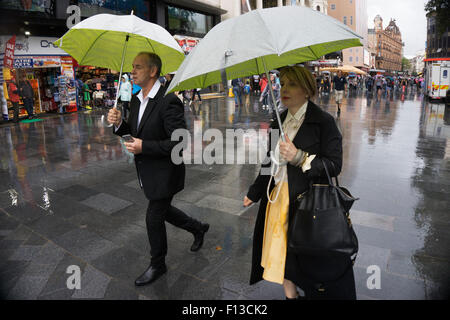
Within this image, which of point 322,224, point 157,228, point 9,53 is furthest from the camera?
point 9,53

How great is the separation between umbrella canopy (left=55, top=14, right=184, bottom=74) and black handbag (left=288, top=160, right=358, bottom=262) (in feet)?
6.31

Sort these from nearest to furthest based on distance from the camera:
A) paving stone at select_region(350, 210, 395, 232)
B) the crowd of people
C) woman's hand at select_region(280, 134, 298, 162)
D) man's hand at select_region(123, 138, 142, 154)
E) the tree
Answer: woman's hand at select_region(280, 134, 298, 162)
man's hand at select_region(123, 138, 142, 154)
paving stone at select_region(350, 210, 395, 232)
the crowd of people
the tree

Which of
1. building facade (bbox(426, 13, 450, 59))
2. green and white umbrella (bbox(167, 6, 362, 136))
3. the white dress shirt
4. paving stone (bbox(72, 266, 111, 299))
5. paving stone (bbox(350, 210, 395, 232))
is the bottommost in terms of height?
paving stone (bbox(72, 266, 111, 299))

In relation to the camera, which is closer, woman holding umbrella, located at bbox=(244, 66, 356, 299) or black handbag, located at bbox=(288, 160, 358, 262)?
black handbag, located at bbox=(288, 160, 358, 262)

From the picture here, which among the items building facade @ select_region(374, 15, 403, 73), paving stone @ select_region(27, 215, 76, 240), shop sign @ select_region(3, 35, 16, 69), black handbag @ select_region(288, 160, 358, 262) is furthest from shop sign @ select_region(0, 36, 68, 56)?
building facade @ select_region(374, 15, 403, 73)

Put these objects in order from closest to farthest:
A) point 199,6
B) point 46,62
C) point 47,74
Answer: point 46,62 < point 47,74 < point 199,6

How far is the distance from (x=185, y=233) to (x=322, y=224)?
2.35m

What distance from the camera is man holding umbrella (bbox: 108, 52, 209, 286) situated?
2729 mm

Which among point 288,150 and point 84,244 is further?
point 84,244

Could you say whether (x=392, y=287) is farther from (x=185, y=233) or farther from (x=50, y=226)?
(x=50, y=226)

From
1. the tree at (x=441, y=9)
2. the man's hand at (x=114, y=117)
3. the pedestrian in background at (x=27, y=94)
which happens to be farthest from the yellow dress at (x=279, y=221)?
the tree at (x=441, y=9)

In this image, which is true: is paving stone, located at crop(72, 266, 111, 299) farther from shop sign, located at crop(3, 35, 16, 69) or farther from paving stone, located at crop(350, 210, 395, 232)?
shop sign, located at crop(3, 35, 16, 69)

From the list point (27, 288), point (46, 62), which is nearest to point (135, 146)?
point (27, 288)

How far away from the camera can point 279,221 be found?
7.29 feet
